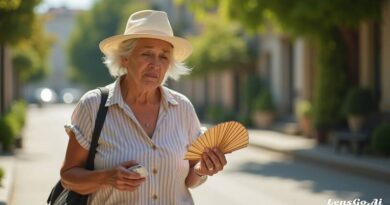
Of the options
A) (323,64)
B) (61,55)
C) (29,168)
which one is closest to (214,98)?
(323,64)

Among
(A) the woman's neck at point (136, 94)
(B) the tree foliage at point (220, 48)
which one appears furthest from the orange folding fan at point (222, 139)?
(B) the tree foliage at point (220, 48)

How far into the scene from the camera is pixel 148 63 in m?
3.44

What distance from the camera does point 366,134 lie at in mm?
16875

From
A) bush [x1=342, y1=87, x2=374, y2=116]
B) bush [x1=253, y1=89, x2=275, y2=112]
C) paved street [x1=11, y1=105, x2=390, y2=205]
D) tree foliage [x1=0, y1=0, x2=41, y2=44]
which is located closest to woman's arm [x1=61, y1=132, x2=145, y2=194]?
paved street [x1=11, y1=105, x2=390, y2=205]

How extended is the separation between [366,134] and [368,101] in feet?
5.12

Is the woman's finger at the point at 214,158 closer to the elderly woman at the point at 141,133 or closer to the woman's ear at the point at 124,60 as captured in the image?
the elderly woman at the point at 141,133

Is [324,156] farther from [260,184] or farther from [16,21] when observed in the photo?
[16,21]

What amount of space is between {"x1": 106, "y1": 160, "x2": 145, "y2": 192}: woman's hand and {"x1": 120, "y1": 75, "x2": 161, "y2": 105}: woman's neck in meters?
0.43

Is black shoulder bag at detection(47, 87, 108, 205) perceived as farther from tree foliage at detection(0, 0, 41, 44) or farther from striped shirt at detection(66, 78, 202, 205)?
tree foliage at detection(0, 0, 41, 44)

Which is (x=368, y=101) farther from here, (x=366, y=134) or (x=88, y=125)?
(x=88, y=125)

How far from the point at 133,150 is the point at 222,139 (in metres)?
0.42

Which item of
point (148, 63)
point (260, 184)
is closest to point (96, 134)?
point (148, 63)

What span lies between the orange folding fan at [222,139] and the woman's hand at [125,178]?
276 millimetres

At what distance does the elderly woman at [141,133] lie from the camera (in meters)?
3.26
